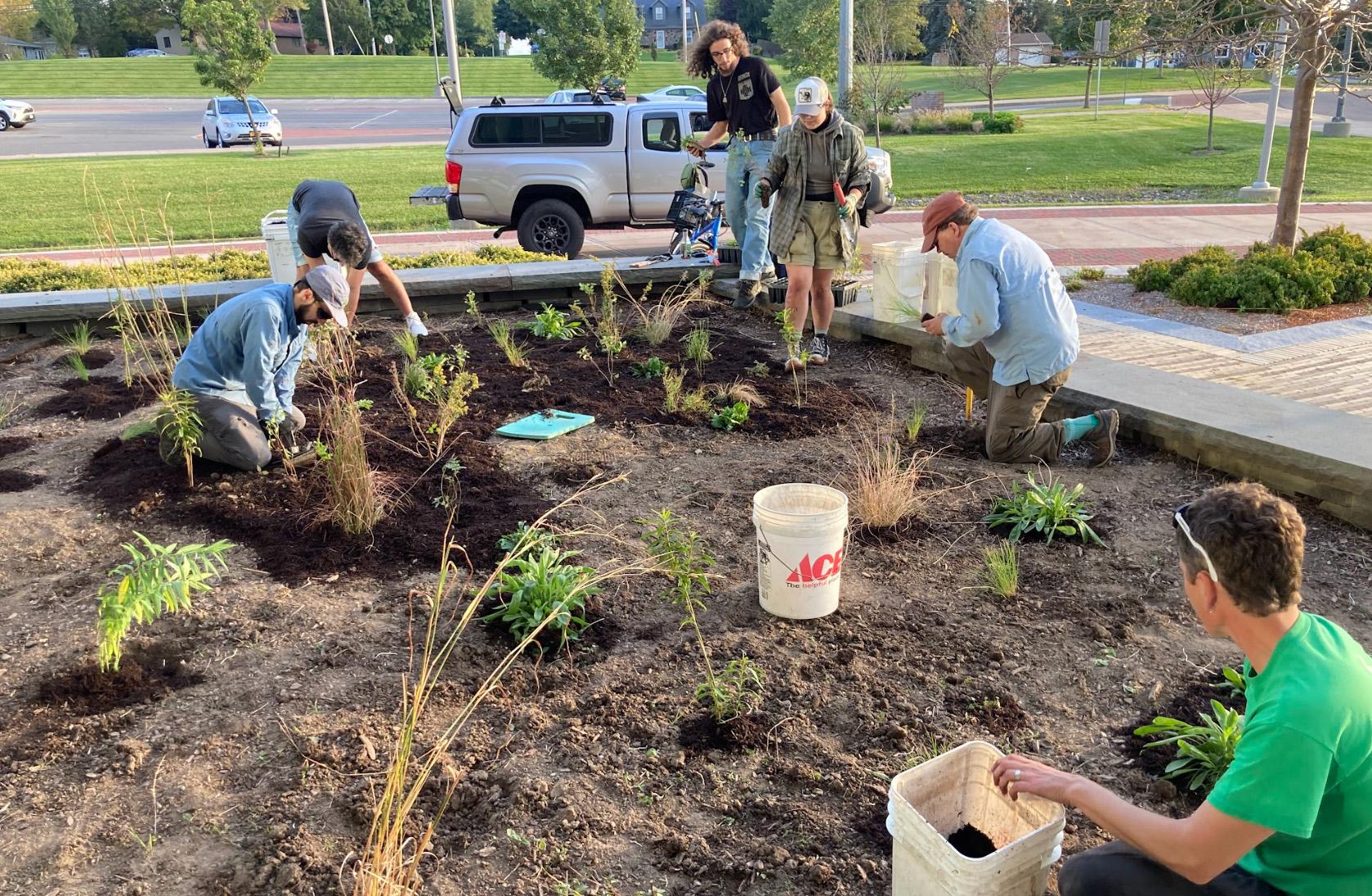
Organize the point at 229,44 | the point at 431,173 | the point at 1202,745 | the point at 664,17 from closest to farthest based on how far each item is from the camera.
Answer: the point at 1202,745 → the point at 431,173 → the point at 229,44 → the point at 664,17

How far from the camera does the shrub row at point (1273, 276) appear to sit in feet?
25.2

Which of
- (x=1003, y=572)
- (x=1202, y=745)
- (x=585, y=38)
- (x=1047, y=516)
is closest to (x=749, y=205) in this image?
(x=1047, y=516)

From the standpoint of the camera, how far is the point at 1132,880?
2.00 metres

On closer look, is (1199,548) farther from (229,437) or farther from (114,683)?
(229,437)

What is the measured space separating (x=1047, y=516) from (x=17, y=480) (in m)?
4.76

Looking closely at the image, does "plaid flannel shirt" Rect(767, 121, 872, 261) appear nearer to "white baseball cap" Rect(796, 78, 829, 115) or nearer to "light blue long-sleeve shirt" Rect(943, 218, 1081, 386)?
"white baseball cap" Rect(796, 78, 829, 115)

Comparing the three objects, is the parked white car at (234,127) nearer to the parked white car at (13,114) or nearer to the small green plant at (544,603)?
the parked white car at (13,114)

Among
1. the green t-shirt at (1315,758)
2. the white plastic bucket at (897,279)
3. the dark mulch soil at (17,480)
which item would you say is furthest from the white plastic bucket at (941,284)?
the dark mulch soil at (17,480)

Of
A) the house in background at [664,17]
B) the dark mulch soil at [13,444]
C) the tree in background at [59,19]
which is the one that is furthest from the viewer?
the house in background at [664,17]

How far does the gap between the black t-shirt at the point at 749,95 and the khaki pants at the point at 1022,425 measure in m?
3.30

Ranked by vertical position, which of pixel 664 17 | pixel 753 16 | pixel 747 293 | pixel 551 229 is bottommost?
pixel 747 293

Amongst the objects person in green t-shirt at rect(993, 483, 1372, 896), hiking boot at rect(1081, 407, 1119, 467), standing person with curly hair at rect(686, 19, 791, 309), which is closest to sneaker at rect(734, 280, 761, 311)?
standing person with curly hair at rect(686, 19, 791, 309)

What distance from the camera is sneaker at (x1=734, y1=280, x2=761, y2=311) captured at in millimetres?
7906

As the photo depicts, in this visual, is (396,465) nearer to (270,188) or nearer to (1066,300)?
(1066,300)
